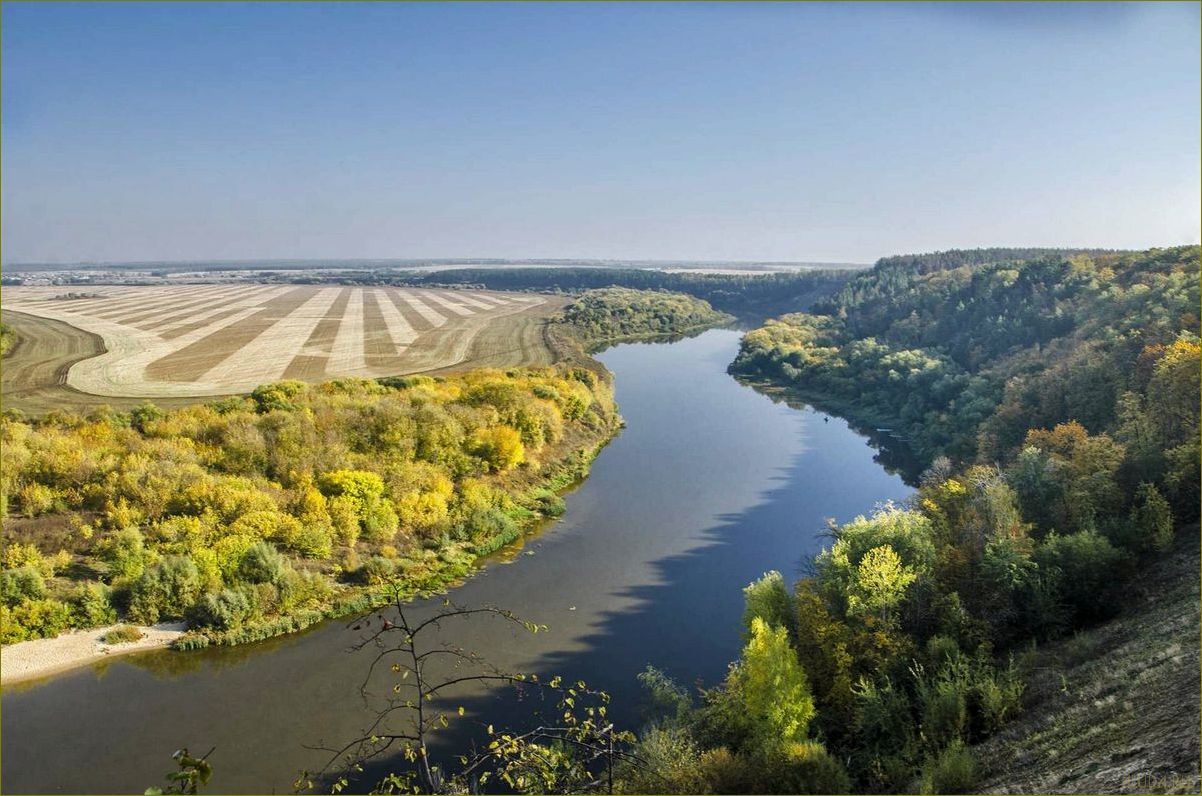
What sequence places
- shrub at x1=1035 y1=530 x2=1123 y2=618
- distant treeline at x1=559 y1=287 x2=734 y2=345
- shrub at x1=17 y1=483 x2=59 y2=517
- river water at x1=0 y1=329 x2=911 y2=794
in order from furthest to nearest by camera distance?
distant treeline at x1=559 y1=287 x2=734 y2=345 < shrub at x1=17 y1=483 x2=59 y2=517 < shrub at x1=1035 y1=530 x2=1123 y2=618 < river water at x1=0 y1=329 x2=911 y2=794

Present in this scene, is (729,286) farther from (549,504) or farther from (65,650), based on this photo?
(65,650)

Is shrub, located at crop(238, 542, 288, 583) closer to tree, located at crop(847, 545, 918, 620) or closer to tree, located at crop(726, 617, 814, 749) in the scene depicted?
tree, located at crop(726, 617, 814, 749)

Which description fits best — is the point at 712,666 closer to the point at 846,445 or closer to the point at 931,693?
the point at 931,693

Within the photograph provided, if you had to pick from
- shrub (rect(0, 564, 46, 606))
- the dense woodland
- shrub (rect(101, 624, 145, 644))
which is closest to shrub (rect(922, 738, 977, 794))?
the dense woodland

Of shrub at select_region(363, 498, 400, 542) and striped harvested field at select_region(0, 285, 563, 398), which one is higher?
striped harvested field at select_region(0, 285, 563, 398)

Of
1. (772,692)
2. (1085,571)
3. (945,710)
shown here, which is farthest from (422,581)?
(1085,571)

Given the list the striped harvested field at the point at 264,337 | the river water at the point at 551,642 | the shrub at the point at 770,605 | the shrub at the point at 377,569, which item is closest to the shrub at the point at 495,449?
the river water at the point at 551,642

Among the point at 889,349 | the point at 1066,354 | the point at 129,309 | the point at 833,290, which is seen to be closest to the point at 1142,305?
the point at 1066,354
